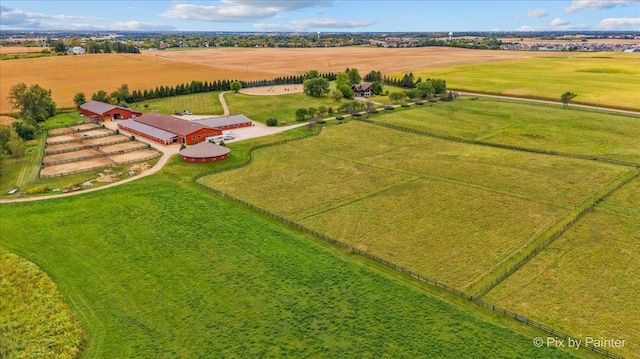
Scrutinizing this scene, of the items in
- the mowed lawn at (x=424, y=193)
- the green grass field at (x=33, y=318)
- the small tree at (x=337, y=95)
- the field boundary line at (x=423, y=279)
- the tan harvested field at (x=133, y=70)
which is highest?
the tan harvested field at (x=133, y=70)

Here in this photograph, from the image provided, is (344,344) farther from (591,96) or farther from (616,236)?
(591,96)

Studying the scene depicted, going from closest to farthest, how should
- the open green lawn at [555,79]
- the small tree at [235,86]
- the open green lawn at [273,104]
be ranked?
the open green lawn at [273,104] → the open green lawn at [555,79] → the small tree at [235,86]

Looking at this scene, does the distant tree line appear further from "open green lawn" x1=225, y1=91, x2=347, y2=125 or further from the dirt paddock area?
"open green lawn" x1=225, y1=91, x2=347, y2=125

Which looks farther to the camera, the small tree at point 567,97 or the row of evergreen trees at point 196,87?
the row of evergreen trees at point 196,87

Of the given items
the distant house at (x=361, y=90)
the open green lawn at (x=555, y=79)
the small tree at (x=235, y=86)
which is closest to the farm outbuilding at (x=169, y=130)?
the small tree at (x=235, y=86)

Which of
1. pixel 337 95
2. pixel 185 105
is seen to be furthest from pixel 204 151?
pixel 337 95

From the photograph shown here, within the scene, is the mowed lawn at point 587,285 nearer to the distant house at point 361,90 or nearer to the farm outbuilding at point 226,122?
the farm outbuilding at point 226,122

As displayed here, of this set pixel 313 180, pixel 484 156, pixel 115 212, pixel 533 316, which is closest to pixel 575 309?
pixel 533 316
